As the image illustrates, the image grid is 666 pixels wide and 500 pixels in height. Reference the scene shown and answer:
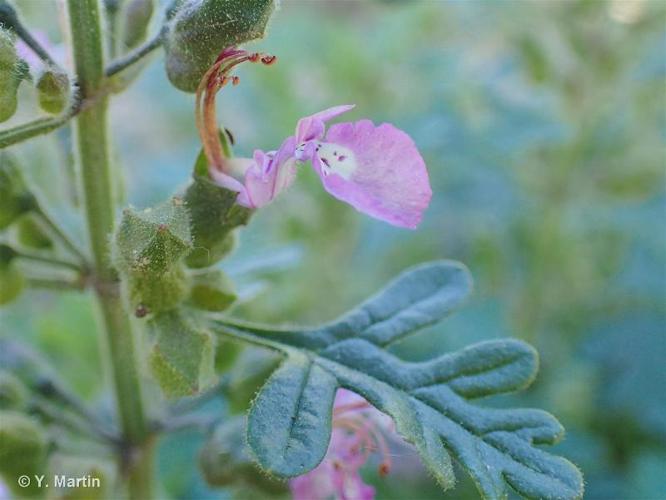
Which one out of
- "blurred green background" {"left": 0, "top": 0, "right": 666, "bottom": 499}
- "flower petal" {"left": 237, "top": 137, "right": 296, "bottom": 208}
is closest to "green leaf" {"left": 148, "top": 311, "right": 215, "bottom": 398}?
"flower petal" {"left": 237, "top": 137, "right": 296, "bottom": 208}

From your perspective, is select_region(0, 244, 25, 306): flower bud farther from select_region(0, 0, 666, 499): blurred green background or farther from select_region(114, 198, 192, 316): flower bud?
select_region(0, 0, 666, 499): blurred green background

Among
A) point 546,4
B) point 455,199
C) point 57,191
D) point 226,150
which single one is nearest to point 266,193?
point 226,150

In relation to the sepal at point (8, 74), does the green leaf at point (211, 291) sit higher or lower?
lower

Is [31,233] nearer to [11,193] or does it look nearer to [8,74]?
[11,193]

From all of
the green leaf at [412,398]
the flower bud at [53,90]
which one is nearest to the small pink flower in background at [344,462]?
the green leaf at [412,398]

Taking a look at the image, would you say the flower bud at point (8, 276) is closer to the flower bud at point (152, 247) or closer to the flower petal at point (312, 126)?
the flower bud at point (152, 247)
